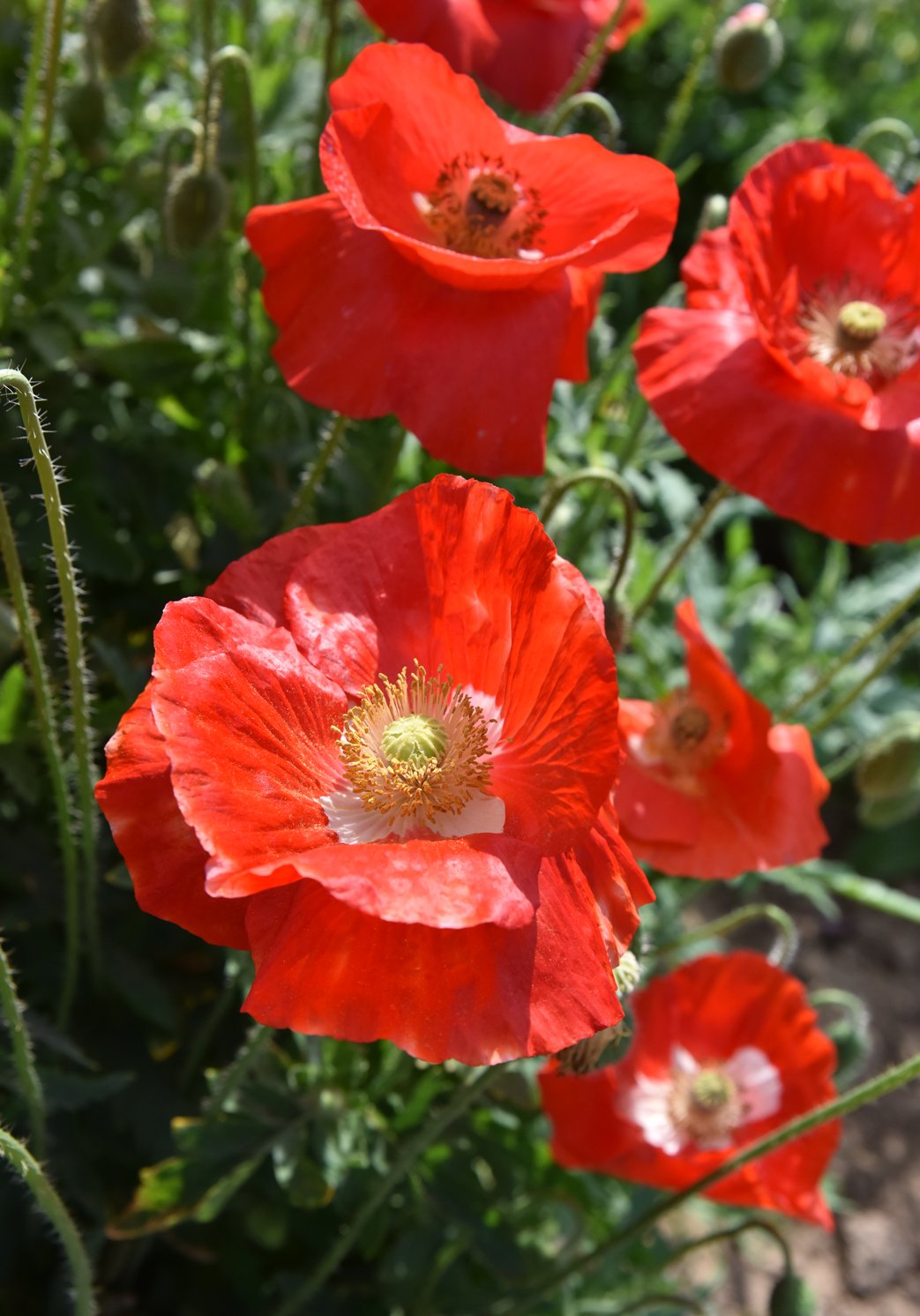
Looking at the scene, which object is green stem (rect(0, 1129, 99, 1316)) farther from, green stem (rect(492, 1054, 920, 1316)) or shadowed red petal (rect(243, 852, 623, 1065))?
green stem (rect(492, 1054, 920, 1316))

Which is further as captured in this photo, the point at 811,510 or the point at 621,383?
the point at 621,383

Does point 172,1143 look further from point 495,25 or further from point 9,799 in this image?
point 495,25

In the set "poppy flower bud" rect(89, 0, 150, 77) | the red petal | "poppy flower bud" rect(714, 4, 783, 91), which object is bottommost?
the red petal

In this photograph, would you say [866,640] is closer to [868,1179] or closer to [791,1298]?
[791,1298]

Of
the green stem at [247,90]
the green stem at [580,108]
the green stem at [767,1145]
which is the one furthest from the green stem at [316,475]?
the green stem at [767,1145]

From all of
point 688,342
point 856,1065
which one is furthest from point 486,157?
point 856,1065

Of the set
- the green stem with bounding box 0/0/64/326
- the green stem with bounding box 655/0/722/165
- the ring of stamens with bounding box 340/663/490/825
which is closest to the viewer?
the ring of stamens with bounding box 340/663/490/825

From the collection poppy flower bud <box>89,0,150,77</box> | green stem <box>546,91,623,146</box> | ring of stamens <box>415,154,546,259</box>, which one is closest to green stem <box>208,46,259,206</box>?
poppy flower bud <box>89,0,150,77</box>
